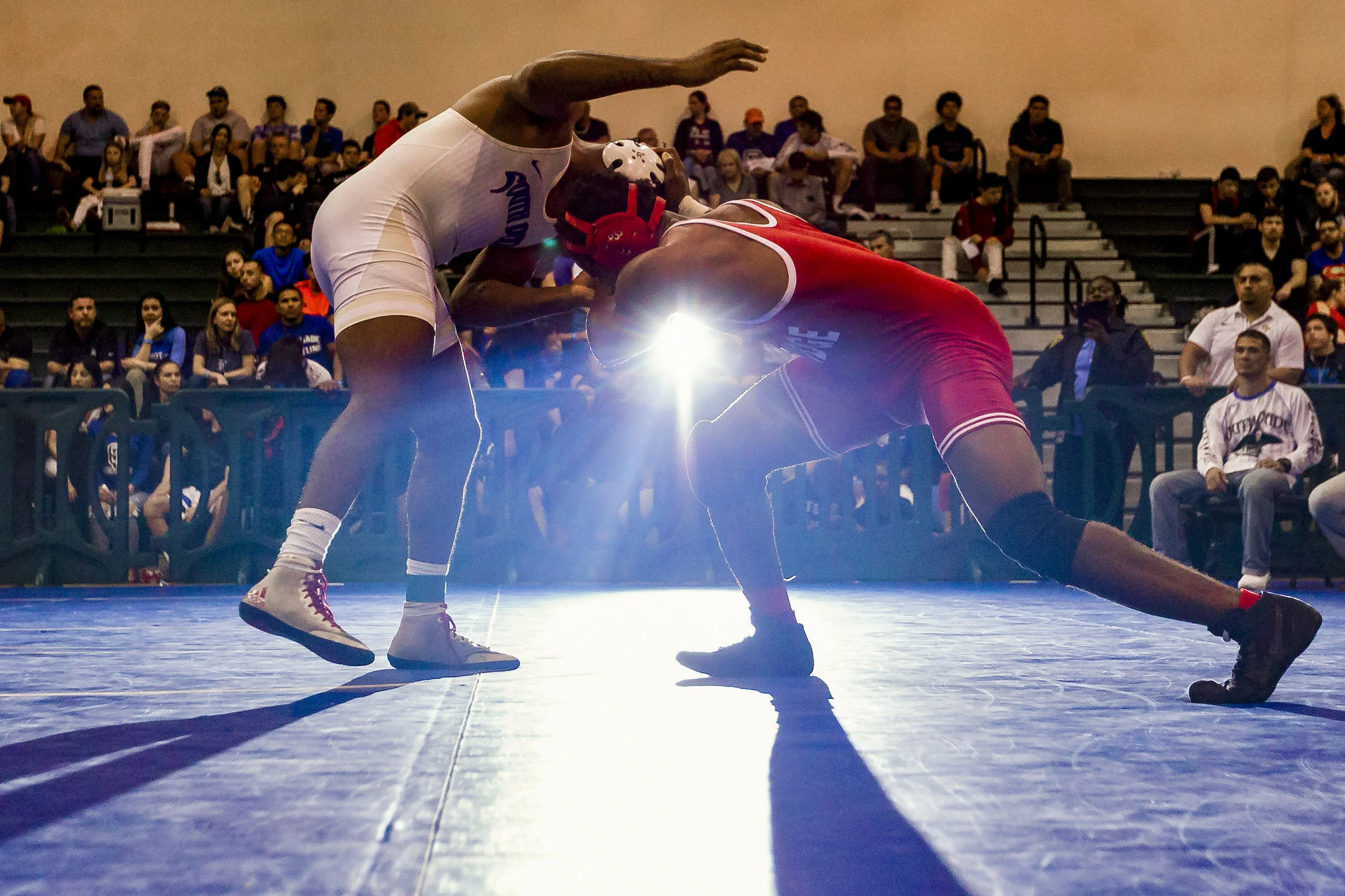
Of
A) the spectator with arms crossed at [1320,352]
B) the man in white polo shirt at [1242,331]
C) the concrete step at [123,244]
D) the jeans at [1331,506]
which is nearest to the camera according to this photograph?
the jeans at [1331,506]

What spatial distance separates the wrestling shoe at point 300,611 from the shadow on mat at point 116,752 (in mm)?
95

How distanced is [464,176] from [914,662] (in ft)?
5.44

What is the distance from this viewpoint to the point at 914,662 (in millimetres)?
3203

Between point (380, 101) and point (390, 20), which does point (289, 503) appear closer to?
point (380, 101)

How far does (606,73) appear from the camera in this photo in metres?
2.77

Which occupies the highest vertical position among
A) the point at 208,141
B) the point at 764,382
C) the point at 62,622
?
the point at 208,141

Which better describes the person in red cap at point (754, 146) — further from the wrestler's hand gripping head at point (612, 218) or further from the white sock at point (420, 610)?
the wrestler's hand gripping head at point (612, 218)

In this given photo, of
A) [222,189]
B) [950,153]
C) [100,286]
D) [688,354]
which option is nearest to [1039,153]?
[950,153]

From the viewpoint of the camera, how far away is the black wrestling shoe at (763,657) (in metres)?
3.00

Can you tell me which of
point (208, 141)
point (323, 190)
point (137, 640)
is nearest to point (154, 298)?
point (323, 190)

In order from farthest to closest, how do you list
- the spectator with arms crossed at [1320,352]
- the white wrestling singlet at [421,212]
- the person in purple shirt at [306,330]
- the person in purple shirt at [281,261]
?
the person in purple shirt at [281,261], the spectator with arms crossed at [1320,352], the person in purple shirt at [306,330], the white wrestling singlet at [421,212]

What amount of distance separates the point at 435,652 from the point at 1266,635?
1857 mm

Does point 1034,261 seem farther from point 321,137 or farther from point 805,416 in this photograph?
point 805,416

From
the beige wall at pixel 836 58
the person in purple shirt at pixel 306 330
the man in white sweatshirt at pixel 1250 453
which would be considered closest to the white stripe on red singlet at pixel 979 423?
the man in white sweatshirt at pixel 1250 453
